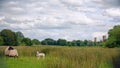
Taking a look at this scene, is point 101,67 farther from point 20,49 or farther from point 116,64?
point 20,49

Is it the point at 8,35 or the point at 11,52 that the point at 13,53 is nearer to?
the point at 11,52

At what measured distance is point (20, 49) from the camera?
15.5 metres

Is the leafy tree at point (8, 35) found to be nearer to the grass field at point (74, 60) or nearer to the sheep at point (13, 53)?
the sheep at point (13, 53)

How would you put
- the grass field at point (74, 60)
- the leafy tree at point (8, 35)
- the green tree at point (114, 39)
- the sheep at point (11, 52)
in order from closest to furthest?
the grass field at point (74, 60), the leafy tree at point (8, 35), the sheep at point (11, 52), the green tree at point (114, 39)

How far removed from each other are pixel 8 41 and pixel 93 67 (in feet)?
26.9

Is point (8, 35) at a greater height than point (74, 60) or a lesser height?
greater

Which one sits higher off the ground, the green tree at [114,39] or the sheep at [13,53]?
the green tree at [114,39]

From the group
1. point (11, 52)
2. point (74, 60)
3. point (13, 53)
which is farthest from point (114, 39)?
point (74, 60)

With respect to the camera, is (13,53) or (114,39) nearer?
(13,53)

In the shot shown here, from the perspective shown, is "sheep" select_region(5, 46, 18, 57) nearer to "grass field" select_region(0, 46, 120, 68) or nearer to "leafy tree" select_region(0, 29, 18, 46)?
"leafy tree" select_region(0, 29, 18, 46)

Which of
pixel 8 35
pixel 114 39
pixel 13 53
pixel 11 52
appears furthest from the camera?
pixel 114 39

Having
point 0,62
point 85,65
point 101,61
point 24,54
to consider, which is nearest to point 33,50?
point 24,54

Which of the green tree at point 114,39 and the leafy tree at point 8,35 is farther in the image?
the green tree at point 114,39

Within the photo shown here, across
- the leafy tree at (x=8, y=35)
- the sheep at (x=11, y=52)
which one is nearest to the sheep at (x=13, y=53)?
the sheep at (x=11, y=52)
